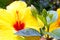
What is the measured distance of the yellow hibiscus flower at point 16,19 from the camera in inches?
20.8

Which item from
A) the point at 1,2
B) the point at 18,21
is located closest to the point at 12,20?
the point at 18,21

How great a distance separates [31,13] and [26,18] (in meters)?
0.02

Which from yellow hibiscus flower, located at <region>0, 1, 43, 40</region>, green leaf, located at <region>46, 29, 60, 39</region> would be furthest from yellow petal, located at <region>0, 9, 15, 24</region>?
green leaf, located at <region>46, 29, 60, 39</region>

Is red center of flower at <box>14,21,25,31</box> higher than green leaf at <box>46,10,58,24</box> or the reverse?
the reverse

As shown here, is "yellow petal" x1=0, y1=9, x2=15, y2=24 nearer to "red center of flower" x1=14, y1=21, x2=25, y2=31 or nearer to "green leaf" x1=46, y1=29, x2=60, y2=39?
"red center of flower" x1=14, y1=21, x2=25, y2=31

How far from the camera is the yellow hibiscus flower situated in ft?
1.73

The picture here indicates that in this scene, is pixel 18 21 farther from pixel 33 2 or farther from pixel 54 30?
pixel 33 2

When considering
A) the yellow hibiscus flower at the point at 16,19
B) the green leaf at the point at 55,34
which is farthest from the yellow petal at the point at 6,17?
the green leaf at the point at 55,34

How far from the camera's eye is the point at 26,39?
0.49 m

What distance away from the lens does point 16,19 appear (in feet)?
1.80

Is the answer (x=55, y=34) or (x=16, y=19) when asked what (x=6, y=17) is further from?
(x=55, y=34)

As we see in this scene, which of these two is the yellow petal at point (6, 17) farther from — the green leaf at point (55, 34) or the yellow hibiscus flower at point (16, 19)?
the green leaf at point (55, 34)

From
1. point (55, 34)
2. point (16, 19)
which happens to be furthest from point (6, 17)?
point (55, 34)

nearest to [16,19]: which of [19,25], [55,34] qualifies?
[19,25]
